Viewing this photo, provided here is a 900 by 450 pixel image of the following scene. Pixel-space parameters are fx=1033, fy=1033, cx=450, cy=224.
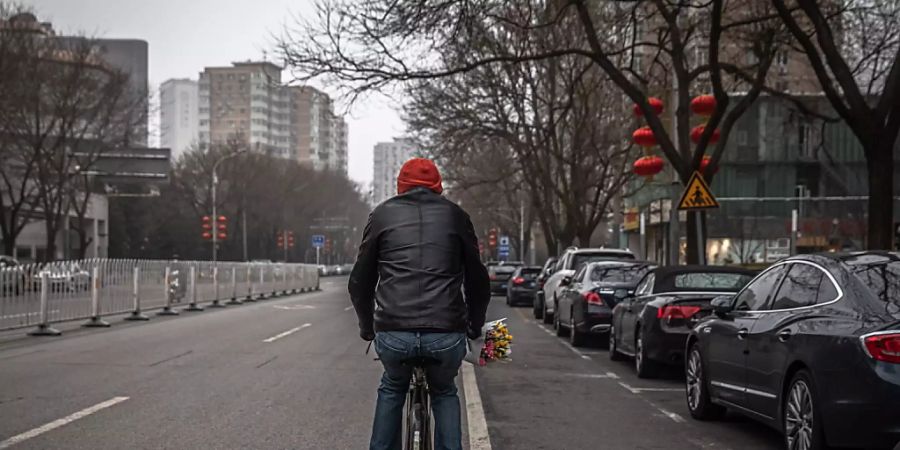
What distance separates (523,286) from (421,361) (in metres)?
28.2

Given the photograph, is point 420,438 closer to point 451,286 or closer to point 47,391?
point 451,286

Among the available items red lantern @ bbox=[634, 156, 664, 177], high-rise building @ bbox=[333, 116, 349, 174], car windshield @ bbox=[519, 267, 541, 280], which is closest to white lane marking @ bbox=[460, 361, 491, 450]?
red lantern @ bbox=[634, 156, 664, 177]

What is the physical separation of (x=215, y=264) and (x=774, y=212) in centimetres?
1893

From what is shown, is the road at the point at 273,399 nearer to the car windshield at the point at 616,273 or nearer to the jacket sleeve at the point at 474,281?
the car windshield at the point at 616,273

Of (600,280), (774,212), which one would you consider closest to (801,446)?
(600,280)

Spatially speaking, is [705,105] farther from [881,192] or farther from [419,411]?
[419,411]

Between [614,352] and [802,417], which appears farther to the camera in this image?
[614,352]

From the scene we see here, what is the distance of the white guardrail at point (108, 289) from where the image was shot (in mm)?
16984

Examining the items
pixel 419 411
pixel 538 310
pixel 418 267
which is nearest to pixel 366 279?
pixel 418 267

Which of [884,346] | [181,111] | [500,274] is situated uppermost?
[181,111]

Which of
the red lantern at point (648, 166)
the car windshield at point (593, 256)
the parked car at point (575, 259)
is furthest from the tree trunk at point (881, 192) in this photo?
the car windshield at point (593, 256)

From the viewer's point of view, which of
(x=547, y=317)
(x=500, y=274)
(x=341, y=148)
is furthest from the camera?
(x=341, y=148)

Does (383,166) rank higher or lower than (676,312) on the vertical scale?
higher

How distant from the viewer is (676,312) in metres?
11.8
